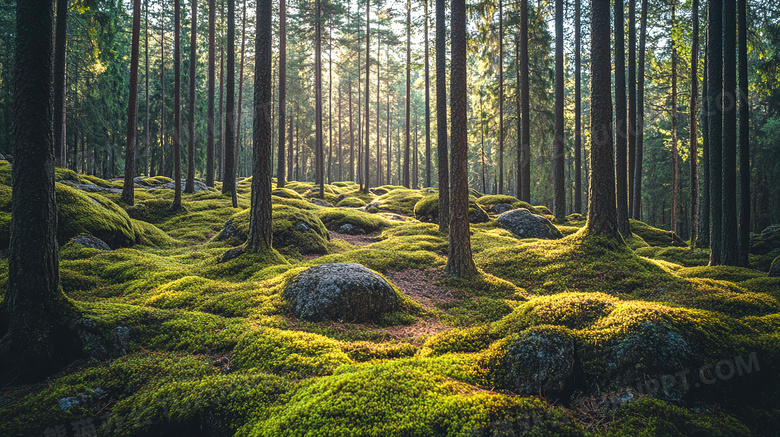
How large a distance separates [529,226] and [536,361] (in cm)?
1228

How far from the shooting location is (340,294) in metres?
5.82

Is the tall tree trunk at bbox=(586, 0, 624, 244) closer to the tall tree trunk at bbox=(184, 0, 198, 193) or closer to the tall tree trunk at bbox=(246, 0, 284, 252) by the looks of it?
the tall tree trunk at bbox=(246, 0, 284, 252)

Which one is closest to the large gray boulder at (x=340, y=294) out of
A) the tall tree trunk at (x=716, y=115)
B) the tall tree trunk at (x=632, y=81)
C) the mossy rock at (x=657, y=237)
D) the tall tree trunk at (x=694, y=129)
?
the tall tree trunk at (x=716, y=115)

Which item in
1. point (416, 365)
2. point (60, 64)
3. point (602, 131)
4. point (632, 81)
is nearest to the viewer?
point (416, 365)

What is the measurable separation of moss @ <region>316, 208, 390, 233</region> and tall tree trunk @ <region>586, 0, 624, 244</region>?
32.5 ft

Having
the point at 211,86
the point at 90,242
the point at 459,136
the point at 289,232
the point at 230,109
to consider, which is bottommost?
the point at 90,242

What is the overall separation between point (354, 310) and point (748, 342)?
4889mm

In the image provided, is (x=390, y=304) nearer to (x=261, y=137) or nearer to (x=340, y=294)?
(x=340, y=294)

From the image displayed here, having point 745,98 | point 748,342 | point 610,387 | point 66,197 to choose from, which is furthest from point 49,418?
point 745,98

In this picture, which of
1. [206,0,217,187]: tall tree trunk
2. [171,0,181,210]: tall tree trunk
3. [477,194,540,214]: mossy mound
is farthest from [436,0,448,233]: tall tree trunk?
[206,0,217,187]: tall tree trunk

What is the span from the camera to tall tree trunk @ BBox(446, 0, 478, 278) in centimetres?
804

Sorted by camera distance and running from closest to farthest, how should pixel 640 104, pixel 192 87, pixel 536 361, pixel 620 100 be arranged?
pixel 536 361 < pixel 620 100 < pixel 192 87 < pixel 640 104

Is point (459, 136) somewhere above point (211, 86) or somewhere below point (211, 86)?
below

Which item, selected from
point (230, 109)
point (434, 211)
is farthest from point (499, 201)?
point (230, 109)
